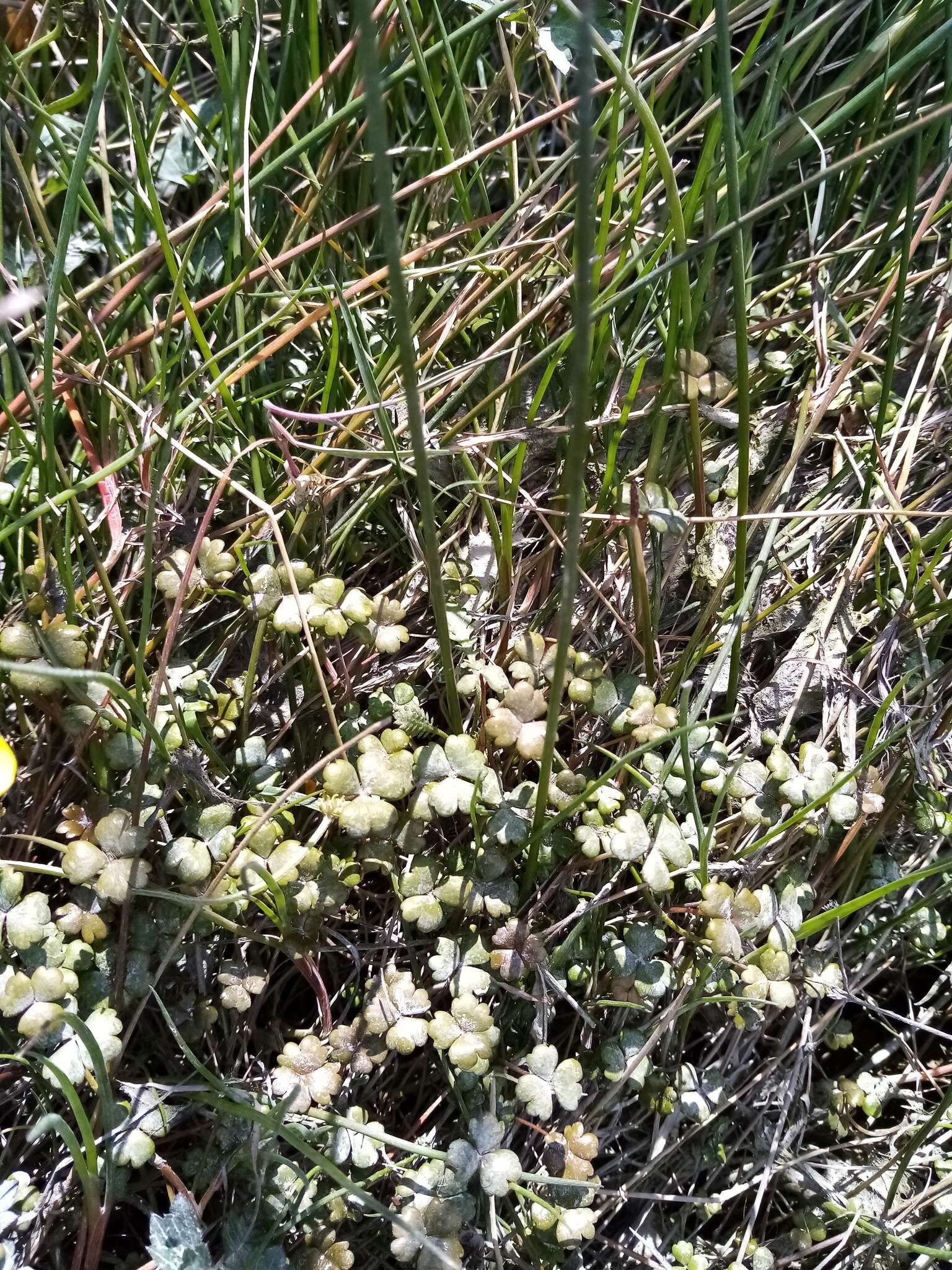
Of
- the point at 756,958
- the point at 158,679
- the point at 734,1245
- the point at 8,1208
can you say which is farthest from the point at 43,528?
the point at 734,1245

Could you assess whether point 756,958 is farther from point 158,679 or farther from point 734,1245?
point 158,679

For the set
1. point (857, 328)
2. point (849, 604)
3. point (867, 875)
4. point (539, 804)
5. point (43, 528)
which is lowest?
point (867, 875)

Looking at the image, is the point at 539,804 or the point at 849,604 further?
the point at 849,604

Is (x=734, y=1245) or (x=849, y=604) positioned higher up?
(x=849, y=604)

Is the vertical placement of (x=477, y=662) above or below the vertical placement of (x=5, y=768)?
below

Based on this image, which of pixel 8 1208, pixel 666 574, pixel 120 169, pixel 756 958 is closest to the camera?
pixel 8 1208

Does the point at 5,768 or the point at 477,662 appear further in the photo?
the point at 477,662

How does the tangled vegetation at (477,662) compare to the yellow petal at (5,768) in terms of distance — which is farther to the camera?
the tangled vegetation at (477,662)

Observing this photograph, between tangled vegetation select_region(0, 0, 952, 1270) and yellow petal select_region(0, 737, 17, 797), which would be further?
tangled vegetation select_region(0, 0, 952, 1270)
